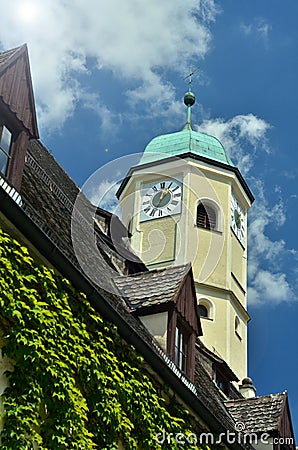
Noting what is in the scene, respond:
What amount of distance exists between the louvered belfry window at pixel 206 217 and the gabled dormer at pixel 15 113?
78.9 feet

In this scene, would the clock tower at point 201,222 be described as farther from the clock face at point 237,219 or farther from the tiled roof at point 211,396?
the tiled roof at point 211,396

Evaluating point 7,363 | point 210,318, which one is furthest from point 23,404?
point 210,318

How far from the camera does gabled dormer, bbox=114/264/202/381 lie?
1472cm

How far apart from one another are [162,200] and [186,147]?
8.71 feet

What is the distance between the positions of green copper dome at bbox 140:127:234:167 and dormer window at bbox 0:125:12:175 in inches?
1002

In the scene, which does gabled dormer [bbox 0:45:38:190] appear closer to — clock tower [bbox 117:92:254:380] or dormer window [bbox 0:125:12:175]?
dormer window [bbox 0:125:12:175]

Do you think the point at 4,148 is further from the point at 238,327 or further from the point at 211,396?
the point at 238,327

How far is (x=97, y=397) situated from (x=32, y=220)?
246cm

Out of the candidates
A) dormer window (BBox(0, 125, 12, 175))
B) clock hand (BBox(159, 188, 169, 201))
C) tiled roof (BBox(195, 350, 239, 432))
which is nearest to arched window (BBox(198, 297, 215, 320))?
clock hand (BBox(159, 188, 169, 201))

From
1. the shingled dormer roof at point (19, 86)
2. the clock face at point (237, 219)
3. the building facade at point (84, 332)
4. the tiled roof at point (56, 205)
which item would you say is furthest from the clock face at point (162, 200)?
the shingled dormer roof at point (19, 86)

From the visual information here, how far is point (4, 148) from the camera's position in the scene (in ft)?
37.5

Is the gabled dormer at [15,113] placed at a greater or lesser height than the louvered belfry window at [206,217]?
lesser

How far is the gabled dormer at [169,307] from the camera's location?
579 inches

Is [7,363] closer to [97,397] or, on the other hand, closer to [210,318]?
[97,397]
